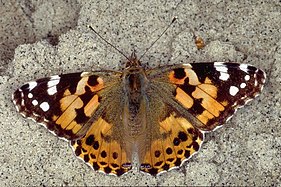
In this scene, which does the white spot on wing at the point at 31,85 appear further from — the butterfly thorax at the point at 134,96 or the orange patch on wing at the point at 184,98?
the orange patch on wing at the point at 184,98

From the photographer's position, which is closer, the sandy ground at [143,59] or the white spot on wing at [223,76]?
the white spot on wing at [223,76]

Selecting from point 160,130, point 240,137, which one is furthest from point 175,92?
point 240,137

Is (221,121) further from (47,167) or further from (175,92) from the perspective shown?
(47,167)

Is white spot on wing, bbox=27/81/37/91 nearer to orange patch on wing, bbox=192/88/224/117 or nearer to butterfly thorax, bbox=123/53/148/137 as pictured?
butterfly thorax, bbox=123/53/148/137

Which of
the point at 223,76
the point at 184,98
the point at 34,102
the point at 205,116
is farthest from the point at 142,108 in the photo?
the point at 34,102

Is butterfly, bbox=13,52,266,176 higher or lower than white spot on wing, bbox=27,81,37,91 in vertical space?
lower

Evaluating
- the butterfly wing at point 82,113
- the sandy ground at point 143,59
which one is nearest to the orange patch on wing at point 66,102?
the butterfly wing at point 82,113

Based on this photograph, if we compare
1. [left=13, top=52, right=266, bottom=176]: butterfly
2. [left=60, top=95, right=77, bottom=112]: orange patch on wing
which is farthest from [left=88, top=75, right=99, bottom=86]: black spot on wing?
[left=60, top=95, right=77, bottom=112]: orange patch on wing
